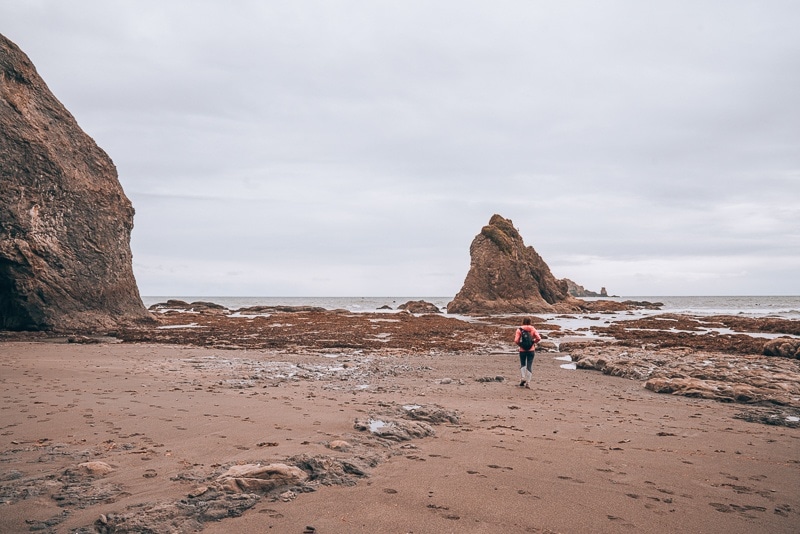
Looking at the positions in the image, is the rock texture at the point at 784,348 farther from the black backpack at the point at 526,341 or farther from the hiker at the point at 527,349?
the black backpack at the point at 526,341

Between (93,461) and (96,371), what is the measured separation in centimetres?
893

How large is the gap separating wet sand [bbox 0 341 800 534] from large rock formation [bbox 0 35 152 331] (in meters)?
16.1

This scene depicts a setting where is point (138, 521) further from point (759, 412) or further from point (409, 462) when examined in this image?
point (759, 412)

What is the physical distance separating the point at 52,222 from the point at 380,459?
28346 mm

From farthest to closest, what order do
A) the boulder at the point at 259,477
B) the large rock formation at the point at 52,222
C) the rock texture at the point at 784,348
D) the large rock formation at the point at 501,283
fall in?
the large rock formation at the point at 501,283
the large rock formation at the point at 52,222
the rock texture at the point at 784,348
the boulder at the point at 259,477

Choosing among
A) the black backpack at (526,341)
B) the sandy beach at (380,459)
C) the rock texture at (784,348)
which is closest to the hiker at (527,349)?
the black backpack at (526,341)

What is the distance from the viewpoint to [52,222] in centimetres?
2578

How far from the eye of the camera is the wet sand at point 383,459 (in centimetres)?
417

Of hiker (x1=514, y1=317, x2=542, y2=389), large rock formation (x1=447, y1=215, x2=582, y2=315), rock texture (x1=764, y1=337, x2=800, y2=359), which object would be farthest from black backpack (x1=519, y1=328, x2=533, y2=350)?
large rock formation (x1=447, y1=215, x2=582, y2=315)

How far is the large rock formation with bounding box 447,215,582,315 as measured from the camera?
7198cm

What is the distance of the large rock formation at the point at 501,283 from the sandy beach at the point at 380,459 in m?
61.3

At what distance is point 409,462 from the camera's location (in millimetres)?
5758

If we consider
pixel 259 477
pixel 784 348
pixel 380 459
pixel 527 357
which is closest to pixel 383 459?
pixel 380 459

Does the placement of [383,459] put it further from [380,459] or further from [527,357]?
[527,357]
